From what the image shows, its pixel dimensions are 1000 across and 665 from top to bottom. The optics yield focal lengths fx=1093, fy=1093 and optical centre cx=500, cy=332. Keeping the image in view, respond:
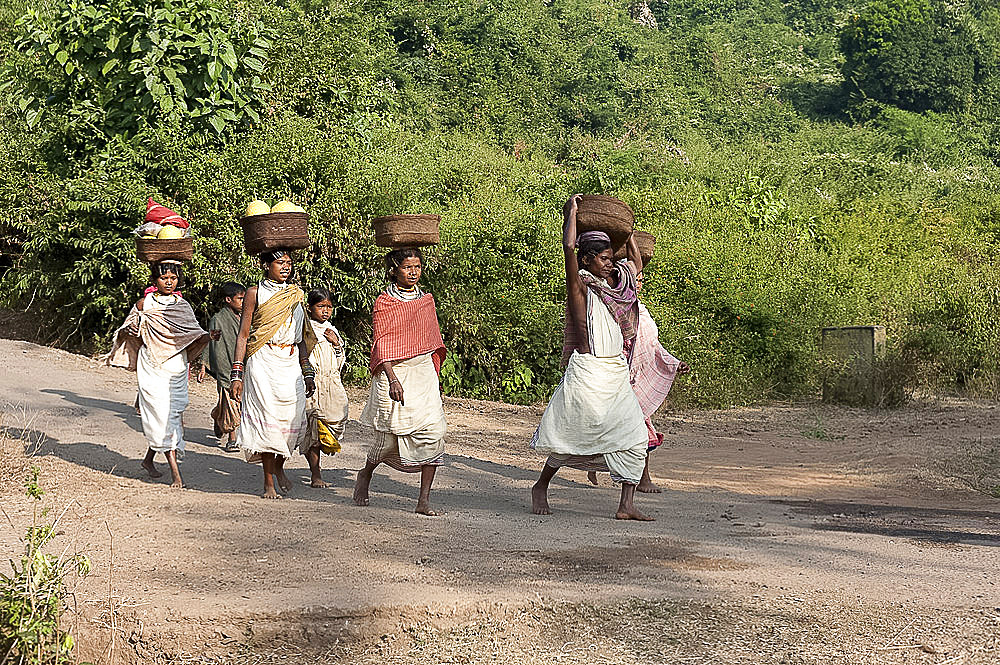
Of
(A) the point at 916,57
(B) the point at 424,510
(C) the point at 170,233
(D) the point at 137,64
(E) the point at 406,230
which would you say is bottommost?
(B) the point at 424,510

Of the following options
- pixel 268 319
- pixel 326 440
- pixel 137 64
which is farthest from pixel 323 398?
pixel 137 64

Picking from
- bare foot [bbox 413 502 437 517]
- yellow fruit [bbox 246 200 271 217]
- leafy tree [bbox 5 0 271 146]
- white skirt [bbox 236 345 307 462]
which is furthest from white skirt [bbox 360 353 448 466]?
leafy tree [bbox 5 0 271 146]

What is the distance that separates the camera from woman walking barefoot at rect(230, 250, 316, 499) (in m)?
6.36

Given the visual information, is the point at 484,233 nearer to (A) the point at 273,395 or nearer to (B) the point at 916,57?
(A) the point at 273,395

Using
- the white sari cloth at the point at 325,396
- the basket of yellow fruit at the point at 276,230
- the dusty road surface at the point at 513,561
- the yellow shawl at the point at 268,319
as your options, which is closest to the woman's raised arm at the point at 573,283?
the dusty road surface at the point at 513,561

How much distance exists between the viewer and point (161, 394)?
689 centimetres

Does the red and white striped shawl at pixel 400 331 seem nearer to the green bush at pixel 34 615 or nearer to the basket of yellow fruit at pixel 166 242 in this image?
the basket of yellow fruit at pixel 166 242

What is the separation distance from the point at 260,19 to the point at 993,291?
1011cm

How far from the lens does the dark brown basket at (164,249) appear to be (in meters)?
6.94

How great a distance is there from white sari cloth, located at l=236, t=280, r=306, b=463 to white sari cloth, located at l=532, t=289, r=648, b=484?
1.48 meters

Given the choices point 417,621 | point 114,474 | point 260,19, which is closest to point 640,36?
point 260,19

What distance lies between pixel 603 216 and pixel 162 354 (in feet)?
9.82

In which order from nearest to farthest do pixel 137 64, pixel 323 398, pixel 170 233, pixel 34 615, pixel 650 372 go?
pixel 34 615, pixel 170 233, pixel 323 398, pixel 650 372, pixel 137 64

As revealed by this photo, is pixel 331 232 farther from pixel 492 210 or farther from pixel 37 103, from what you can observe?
pixel 37 103
